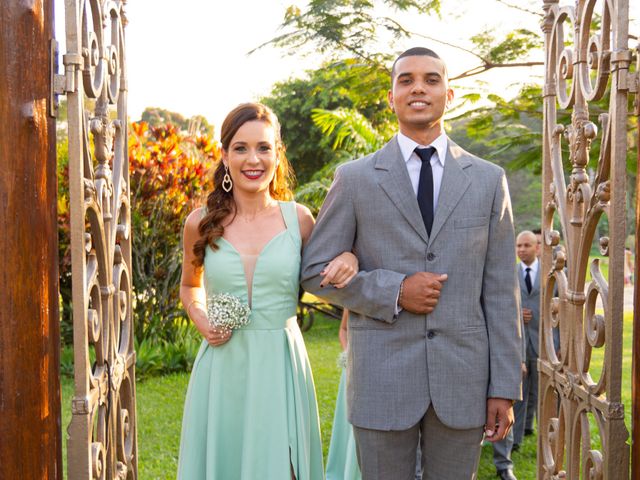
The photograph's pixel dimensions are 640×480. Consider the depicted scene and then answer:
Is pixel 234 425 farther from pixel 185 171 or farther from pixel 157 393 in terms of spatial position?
pixel 185 171

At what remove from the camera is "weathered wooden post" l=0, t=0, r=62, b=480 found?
277 cm

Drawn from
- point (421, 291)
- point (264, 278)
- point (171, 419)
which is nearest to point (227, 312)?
point (264, 278)

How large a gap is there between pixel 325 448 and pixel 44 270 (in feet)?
15.6

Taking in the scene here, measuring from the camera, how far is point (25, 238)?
2.80m

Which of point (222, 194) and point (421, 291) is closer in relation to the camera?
point (421, 291)

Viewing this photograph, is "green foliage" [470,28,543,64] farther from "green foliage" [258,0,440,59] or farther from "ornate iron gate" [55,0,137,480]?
"ornate iron gate" [55,0,137,480]

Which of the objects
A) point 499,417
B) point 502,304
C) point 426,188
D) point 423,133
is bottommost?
point 499,417

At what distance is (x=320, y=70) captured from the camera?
27.4ft

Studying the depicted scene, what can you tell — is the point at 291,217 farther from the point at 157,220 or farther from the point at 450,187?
the point at 157,220

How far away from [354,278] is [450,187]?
55 centimetres

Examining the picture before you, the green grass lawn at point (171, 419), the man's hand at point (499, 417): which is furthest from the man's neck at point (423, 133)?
the green grass lawn at point (171, 419)

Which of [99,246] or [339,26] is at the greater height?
[339,26]

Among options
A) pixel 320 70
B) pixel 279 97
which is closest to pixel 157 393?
pixel 320 70

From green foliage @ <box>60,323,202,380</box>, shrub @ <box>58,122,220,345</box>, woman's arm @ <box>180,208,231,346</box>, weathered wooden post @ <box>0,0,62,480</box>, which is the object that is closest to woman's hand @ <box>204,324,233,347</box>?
woman's arm @ <box>180,208,231,346</box>
